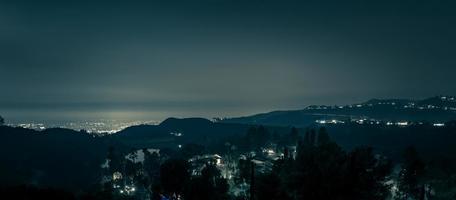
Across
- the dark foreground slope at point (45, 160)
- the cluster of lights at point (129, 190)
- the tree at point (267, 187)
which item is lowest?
the cluster of lights at point (129, 190)

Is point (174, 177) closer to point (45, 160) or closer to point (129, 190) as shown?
point (129, 190)

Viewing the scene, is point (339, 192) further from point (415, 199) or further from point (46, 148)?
point (46, 148)

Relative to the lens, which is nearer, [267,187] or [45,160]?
[267,187]

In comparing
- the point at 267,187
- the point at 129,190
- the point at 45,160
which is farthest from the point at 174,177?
the point at 45,160

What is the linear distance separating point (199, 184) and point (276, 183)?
63.7ft

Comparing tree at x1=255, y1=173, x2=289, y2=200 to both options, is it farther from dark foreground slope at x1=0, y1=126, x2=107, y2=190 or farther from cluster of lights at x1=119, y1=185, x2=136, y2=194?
dark foreground slope at x1=0, y1=126, x2=107, y2=190

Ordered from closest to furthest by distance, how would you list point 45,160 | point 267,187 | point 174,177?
point 267,187 < point 174,177 < point 45,160

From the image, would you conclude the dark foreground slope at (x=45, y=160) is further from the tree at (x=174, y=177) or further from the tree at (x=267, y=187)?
the tree at (x=267, y=187)

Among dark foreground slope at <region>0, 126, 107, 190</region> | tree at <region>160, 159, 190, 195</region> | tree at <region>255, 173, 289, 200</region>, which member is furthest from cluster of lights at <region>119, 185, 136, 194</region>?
tree at <region>255, 173, 289, 200</region>

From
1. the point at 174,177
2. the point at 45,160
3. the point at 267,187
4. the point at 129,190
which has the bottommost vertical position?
the point at 129,190

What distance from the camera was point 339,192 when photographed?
2425 cm

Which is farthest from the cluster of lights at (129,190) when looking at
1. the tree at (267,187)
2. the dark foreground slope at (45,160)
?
the tree at (267,187)

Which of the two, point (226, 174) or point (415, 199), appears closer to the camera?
point (415, 199)

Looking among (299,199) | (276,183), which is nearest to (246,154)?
(276,183)
